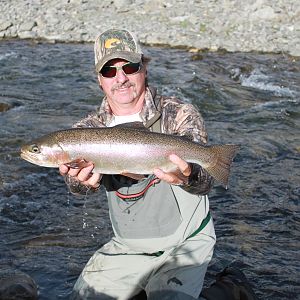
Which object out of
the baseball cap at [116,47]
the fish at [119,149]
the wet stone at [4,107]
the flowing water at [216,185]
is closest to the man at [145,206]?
the baseball cap at [116,47]

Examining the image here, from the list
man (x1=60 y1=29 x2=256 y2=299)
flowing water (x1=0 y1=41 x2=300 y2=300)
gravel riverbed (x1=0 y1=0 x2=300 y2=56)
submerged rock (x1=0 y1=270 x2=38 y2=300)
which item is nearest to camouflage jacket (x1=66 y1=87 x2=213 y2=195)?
man (x1=60 y1=29 x2=256 y2=299)

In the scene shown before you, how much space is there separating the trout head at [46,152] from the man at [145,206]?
0.28 metres

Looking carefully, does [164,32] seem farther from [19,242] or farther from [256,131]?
[19,242]

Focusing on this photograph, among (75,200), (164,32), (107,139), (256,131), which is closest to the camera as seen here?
(107,139)

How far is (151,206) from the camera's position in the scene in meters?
4.46

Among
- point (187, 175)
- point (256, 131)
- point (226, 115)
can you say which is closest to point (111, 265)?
point (187, 175)

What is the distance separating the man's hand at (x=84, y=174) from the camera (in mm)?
4000

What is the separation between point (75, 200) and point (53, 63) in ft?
27.5

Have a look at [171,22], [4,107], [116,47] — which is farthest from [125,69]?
[171,22]

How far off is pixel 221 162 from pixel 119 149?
69 cm

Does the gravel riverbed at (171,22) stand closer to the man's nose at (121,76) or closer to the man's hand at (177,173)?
the man's nose at (121,76)

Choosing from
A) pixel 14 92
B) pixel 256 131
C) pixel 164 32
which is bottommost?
pixel 256 131

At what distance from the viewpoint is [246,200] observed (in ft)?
24.1

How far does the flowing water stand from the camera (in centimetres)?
587
